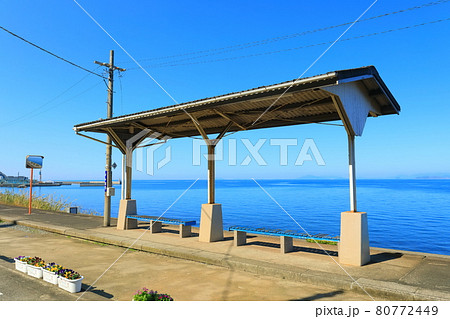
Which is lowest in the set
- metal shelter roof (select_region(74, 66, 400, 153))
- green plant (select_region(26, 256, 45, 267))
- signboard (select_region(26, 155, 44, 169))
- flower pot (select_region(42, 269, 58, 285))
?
flower pot (select_region(42, 269, 58, 285))

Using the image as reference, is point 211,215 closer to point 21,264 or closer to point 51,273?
point 51,273

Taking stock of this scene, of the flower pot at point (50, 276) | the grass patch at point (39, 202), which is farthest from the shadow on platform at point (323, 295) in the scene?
the grass patch at point (39, 202)

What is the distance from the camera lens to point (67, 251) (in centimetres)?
929

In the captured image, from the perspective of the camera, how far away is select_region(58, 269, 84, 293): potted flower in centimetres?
552

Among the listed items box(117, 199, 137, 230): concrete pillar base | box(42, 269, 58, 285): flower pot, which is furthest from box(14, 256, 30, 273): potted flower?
box(117, 199, 137, 230): concrete pillar base

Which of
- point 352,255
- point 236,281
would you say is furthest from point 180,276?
point 352,255

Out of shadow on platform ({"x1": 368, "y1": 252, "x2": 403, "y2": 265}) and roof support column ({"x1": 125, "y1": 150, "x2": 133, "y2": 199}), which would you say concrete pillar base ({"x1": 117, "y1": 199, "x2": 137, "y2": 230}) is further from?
shadow on platform ({"x1": 368, "y1": 252, "x2": 403, "y2": 265})

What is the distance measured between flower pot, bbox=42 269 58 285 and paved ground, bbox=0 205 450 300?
63 centimetres

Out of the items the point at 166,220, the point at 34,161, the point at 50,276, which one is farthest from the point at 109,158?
the point at 34,161

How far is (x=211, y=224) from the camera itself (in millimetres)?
9766

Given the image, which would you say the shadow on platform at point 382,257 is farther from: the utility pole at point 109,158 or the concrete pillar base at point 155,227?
the utility pole at point 109,158

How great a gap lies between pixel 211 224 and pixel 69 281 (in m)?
4.81

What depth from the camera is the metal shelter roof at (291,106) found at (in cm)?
652
